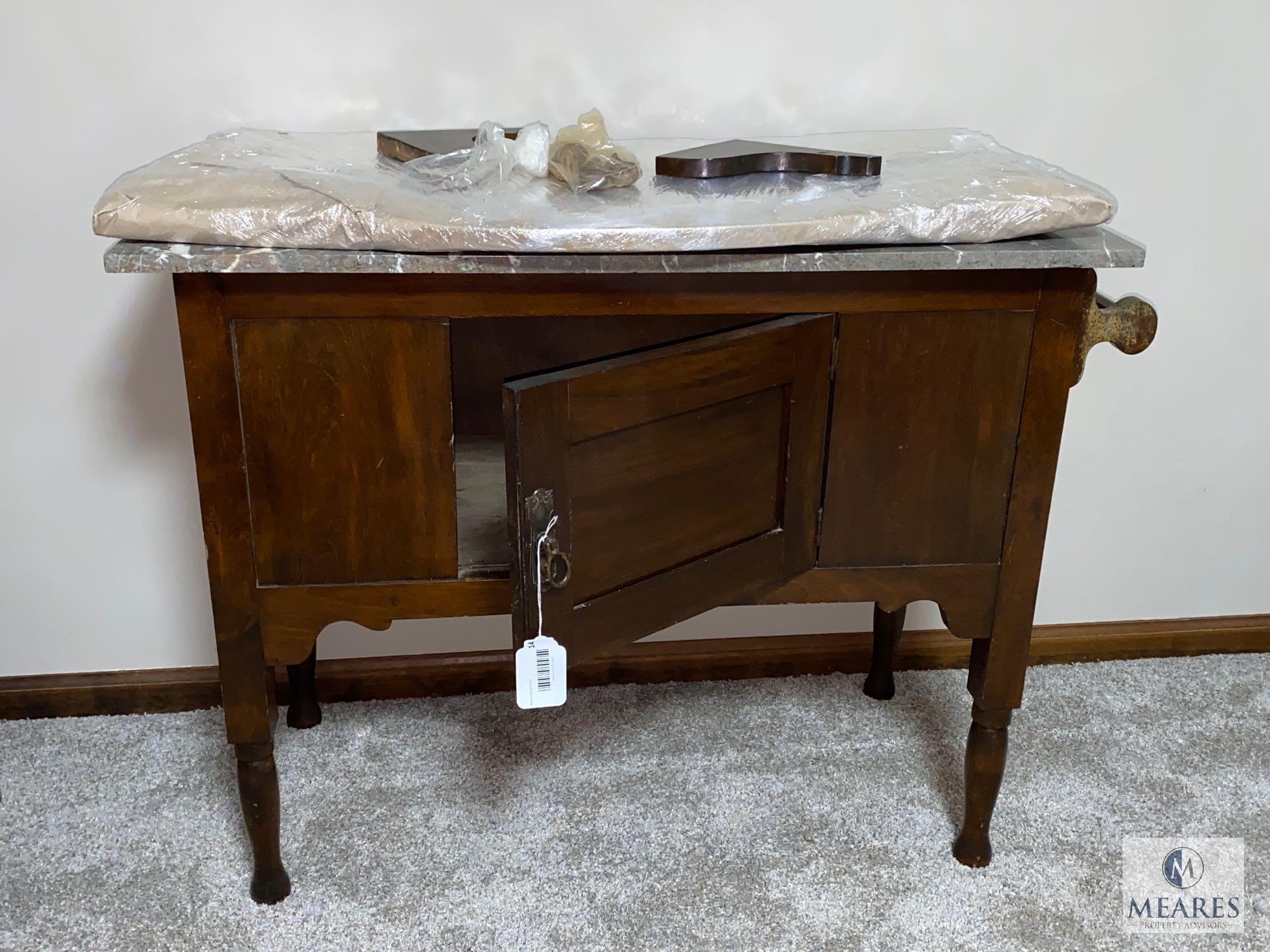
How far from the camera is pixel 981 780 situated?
1.19 metres

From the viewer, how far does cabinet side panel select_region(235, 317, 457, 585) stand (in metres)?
0.92

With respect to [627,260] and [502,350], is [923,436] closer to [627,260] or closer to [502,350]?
[627,260]

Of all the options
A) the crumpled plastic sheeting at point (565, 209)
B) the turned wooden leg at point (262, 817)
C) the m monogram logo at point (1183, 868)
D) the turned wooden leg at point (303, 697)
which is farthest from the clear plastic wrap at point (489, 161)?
the m monogram logo at point (1183, 868)

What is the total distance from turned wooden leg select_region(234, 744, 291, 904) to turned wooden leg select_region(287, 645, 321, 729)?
10.6 inches

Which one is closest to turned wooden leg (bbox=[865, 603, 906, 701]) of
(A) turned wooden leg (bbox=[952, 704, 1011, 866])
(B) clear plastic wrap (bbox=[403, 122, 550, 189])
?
(A) turned wooden leg (bbox=[952, 704, 1011, 866])

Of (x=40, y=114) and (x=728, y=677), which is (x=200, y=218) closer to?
(x=40, y=114)

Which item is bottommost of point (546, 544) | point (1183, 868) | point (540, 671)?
point (1183, 868)

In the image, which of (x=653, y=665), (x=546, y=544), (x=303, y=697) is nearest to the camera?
(x=546, y=544)

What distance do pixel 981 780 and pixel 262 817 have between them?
0.75 metres

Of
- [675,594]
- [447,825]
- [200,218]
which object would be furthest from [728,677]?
[200,218]

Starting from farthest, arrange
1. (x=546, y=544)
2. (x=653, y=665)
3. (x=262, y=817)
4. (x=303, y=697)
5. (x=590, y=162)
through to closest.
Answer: (x=653, y=665) → (x=303, y=697) → (x=262, y=817) → (x=590, y=162) → (x=546, y=544)

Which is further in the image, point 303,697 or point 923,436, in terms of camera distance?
point 303,697

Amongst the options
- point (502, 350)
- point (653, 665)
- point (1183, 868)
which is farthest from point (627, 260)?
point (1183, 868)

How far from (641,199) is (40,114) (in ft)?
2.37
